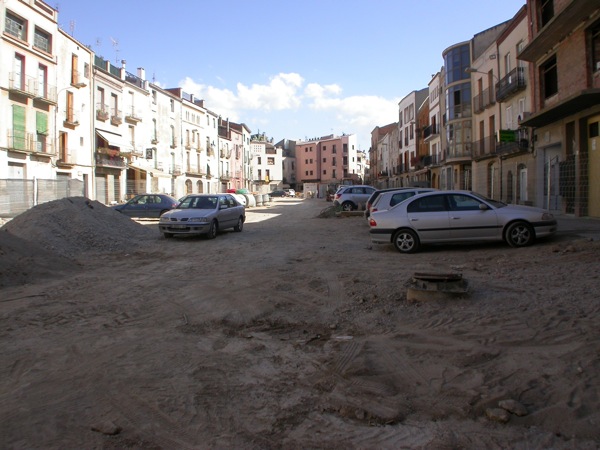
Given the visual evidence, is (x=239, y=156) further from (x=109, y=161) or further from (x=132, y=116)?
(x=109, y=161)

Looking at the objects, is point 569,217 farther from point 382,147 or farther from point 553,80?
point 382,147

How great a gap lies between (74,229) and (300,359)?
1056cm

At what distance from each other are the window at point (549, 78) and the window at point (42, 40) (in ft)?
101

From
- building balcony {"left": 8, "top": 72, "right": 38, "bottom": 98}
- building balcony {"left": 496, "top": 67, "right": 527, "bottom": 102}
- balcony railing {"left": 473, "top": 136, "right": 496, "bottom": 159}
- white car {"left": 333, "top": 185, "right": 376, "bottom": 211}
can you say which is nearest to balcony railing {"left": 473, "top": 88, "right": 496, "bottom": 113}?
balcony railing {"left": 473, "top": 136, "right": 496, "bottom": 159}

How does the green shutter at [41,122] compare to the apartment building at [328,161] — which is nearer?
the green shutter at [41,122]

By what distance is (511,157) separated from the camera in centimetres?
2703

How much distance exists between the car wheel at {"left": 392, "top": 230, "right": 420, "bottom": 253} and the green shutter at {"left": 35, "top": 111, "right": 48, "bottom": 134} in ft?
98.3

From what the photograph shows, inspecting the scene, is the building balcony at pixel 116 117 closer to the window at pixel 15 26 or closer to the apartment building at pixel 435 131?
the window at pixel 15 26

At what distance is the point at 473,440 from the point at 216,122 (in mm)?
70057

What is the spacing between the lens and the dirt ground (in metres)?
3.23

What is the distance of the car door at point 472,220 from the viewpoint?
11.0 metres

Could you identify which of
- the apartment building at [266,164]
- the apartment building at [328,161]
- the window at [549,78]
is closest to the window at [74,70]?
the window at [549,78]

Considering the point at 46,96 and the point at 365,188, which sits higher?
the point at 46,96

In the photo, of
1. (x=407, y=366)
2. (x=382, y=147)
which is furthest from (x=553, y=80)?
(x=382, y=147)
